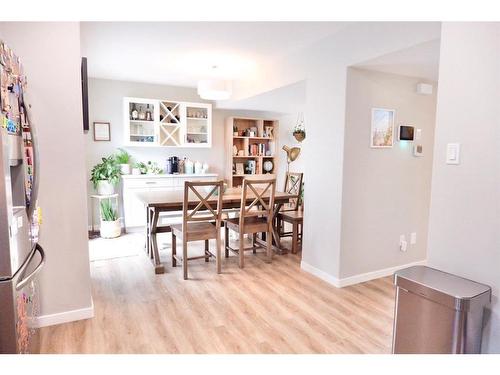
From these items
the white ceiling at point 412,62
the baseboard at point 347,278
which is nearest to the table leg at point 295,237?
the baseboard at point 347,278

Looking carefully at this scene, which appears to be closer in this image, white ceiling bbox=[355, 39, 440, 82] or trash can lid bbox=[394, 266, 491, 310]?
trash can lid bbox=[394, 266, 491, 310]

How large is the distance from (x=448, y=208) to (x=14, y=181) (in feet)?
7.27

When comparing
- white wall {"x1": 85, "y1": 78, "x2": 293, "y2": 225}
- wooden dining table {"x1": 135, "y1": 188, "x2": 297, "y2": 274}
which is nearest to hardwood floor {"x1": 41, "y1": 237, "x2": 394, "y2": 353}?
wooden dining table {"x1": 135, "y1": 188, "x2": 297, "y2": 274}

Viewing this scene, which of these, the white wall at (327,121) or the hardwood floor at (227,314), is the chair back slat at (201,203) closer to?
the hardwood floor at (227,314)

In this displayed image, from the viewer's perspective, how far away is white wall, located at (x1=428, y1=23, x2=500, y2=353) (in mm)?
1649

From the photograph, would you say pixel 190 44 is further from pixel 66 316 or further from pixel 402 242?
pixel 402 242

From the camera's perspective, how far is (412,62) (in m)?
2.84

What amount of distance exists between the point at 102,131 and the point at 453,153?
4763mm

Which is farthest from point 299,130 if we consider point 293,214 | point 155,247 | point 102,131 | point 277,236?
point 155,247

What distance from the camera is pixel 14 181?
1.53m

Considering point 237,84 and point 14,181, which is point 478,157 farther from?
point 237,84

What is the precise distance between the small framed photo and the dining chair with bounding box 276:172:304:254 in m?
2.84

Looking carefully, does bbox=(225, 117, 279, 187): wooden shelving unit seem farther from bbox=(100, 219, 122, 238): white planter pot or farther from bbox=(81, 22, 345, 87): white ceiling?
bbox=(100, 219, 122, 238): white planter pot
